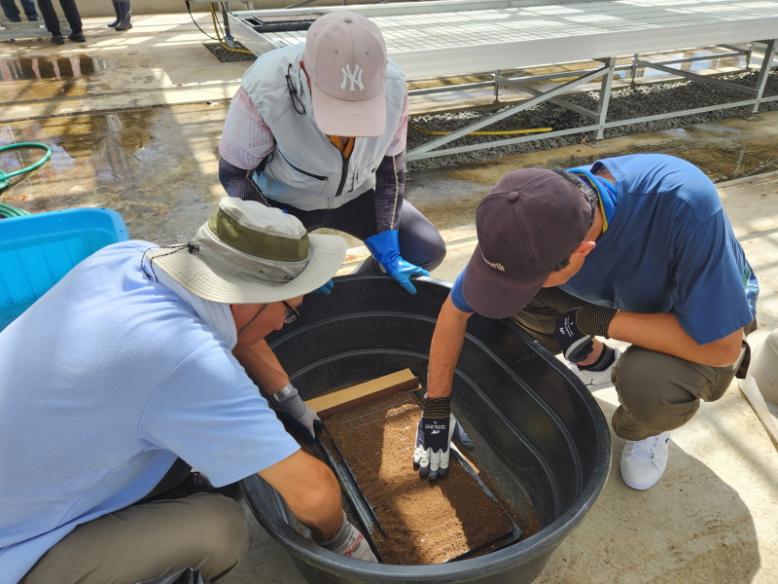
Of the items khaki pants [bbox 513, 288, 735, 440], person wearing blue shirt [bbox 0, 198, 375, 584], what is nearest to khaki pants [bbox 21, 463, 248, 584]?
person wearing blue shirt [bbox 0, 198, 375, 584]

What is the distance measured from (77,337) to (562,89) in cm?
344

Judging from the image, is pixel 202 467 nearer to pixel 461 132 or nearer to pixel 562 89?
pixel 461 132

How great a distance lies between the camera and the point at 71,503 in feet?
3.50

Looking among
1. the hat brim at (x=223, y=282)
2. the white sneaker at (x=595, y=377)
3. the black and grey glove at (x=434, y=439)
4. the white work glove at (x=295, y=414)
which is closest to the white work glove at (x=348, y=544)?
the black and grey glove at (x=434, y=439)

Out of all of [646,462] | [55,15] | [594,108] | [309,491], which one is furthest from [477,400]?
[55,15]

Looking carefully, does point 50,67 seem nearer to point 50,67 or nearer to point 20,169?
point 50,67

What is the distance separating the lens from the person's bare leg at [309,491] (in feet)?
3.52

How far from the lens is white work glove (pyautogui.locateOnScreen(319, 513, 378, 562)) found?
1.31 metres

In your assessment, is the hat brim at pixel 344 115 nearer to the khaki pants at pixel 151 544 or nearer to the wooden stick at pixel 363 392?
the wooden stick at pixel 363 392

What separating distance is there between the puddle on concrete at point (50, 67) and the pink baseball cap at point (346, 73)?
16.8ft

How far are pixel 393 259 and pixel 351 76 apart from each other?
0.71 m

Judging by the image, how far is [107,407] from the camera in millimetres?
983

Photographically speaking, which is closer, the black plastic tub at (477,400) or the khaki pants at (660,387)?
the black plastic tub at (477,400)

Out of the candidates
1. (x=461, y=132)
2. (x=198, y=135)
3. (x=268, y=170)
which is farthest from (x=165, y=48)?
(x=268, y=170)
